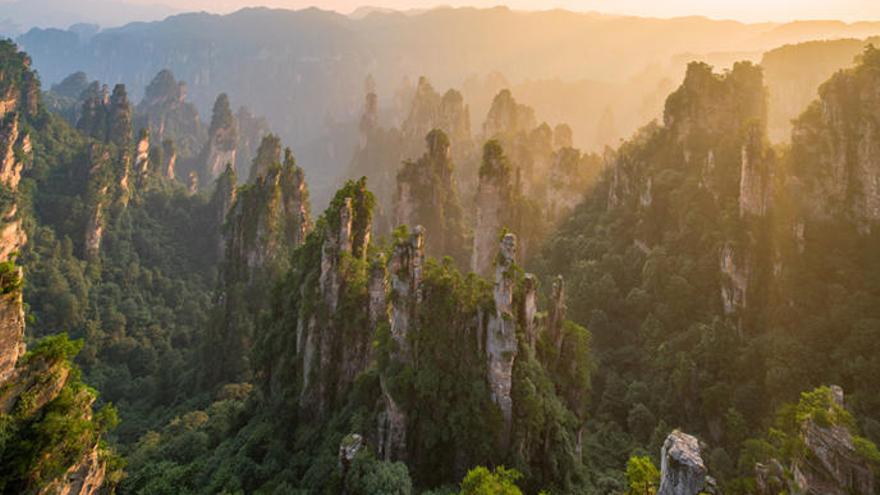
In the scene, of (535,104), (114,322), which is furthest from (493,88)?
(114,322)

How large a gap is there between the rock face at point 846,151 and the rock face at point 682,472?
3506 centimetres

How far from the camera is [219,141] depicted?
134 m

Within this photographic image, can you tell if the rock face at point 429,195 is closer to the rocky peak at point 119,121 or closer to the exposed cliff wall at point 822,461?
the exposed cliff wall at point 822,461

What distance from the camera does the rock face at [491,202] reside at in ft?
198

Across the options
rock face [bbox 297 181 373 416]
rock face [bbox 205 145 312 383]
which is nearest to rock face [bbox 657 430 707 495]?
rock face [bbox 297 181 373 416]

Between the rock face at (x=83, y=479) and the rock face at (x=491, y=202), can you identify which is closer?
the rock face at (x=83, y=479)

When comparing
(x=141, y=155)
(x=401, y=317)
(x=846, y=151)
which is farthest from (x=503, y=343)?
(x=141, y=155)

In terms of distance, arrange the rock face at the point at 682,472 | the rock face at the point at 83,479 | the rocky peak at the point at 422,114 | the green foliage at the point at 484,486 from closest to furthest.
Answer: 1. the rock face at the point at 682,472
2. the green foliage at the point at 484,486
3. the rock face at the point at 83,479
4. the rocky peak at the point at 422,114

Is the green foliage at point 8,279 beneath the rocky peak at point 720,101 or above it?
beneath

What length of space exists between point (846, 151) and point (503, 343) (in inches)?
1312

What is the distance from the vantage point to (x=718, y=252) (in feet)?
141

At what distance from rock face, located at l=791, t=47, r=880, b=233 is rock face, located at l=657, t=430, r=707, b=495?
35.1 metres

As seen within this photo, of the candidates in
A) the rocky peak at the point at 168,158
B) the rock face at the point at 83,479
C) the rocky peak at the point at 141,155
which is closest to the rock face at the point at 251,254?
the rock face at the point at 83,479

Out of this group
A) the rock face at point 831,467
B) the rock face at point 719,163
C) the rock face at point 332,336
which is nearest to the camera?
the rock face at point 831,467
